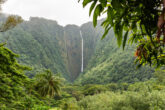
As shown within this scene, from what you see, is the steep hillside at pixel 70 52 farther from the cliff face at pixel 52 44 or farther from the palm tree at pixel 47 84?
the palm tree at pixel 47 84

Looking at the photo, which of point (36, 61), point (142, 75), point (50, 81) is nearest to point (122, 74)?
point (142, 75)

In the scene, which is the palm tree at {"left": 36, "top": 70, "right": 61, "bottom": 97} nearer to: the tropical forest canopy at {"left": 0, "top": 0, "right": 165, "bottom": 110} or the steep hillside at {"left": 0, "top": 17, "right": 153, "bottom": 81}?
the tropical forest canopy at {"left": 0, "top": 0, "right": 165, "bottom": 110}

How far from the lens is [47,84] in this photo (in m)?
21.7

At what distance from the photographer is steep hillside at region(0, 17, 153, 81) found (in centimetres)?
6710

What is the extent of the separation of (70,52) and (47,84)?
4266 inches

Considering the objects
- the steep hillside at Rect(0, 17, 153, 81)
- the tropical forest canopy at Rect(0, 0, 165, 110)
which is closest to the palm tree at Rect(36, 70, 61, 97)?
the tropical forest canopy at Rect(0, 0, 165, 110)

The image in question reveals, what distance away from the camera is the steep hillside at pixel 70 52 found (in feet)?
220

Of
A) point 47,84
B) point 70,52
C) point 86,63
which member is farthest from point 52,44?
point 47,84

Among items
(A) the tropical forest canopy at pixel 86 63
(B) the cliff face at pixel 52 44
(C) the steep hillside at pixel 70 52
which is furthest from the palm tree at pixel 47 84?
(B) the cliff face at pixel 52 44

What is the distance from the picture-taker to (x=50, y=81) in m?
22.5

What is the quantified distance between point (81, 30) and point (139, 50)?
16092 cm

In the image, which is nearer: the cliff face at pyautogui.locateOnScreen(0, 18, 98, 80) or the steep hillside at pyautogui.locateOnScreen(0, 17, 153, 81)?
the steep hillside at pyautogui.locateOnScreen(0, 17, 153, 81)

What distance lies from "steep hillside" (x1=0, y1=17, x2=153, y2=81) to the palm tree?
3808 cm

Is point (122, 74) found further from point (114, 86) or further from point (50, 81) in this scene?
point (50, 81)
